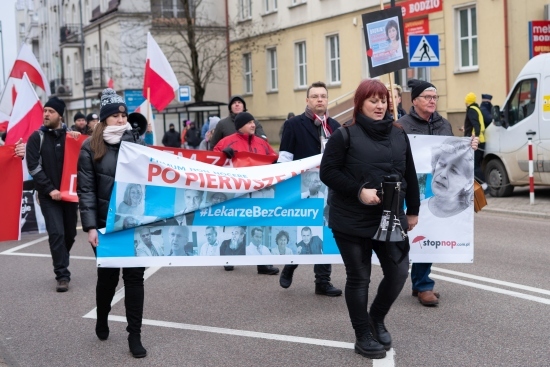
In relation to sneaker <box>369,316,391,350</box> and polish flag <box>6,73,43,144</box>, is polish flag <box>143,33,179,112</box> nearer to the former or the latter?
polish flag <box>6,73,43,144</box>

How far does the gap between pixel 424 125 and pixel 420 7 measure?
2208 centimetres

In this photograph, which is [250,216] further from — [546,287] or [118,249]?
[546,287]

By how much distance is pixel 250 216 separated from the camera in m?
7.55

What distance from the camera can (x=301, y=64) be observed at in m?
38.9

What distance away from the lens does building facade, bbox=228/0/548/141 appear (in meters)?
25.6

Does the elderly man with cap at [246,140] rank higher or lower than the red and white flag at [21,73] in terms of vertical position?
lower

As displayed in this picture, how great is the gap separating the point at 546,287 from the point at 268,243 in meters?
2.78

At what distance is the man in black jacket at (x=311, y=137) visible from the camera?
8406mm

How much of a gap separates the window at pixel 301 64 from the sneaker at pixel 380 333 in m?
32.7

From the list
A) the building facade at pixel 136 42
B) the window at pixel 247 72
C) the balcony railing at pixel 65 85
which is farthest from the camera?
the balcony railing at pixel 65 85

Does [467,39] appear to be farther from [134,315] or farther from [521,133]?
[134,315]

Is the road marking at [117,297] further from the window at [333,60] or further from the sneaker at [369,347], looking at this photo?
the window at [333,60]

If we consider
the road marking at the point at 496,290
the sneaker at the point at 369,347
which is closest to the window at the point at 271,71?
the road marking at the point at 496,290

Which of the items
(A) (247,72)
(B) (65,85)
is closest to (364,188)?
(A) (247,72)
